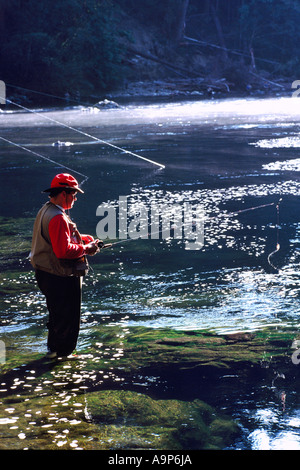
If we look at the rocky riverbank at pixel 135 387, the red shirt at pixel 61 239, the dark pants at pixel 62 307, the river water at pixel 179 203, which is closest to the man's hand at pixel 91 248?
the red shirt at pixel 61 239

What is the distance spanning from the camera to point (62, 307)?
208 inches

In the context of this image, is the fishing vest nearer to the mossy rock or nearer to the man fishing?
the man fishing

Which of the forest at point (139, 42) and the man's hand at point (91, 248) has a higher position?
the forest at point (139, 42)

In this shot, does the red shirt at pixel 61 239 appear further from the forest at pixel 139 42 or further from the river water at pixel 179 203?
the forest at pixel 139 42

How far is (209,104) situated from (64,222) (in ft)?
114

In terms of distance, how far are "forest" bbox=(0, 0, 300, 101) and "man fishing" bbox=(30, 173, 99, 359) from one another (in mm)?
42458

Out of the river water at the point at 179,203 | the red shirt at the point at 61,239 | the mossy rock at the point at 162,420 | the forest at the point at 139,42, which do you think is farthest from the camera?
the forest at the point at 139,42

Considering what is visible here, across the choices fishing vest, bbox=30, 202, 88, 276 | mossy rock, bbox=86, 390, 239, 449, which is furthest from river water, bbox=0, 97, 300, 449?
fishing vest, bbox=30, 202, 88, 276

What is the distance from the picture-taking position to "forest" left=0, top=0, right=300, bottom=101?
46531mm

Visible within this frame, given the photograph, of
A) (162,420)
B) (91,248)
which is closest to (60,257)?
(91,248)

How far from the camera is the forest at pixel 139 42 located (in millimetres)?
46531

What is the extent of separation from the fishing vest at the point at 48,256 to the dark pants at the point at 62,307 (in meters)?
0.09

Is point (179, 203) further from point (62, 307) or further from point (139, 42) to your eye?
point (139, 42)

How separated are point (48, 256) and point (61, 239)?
26 cm
